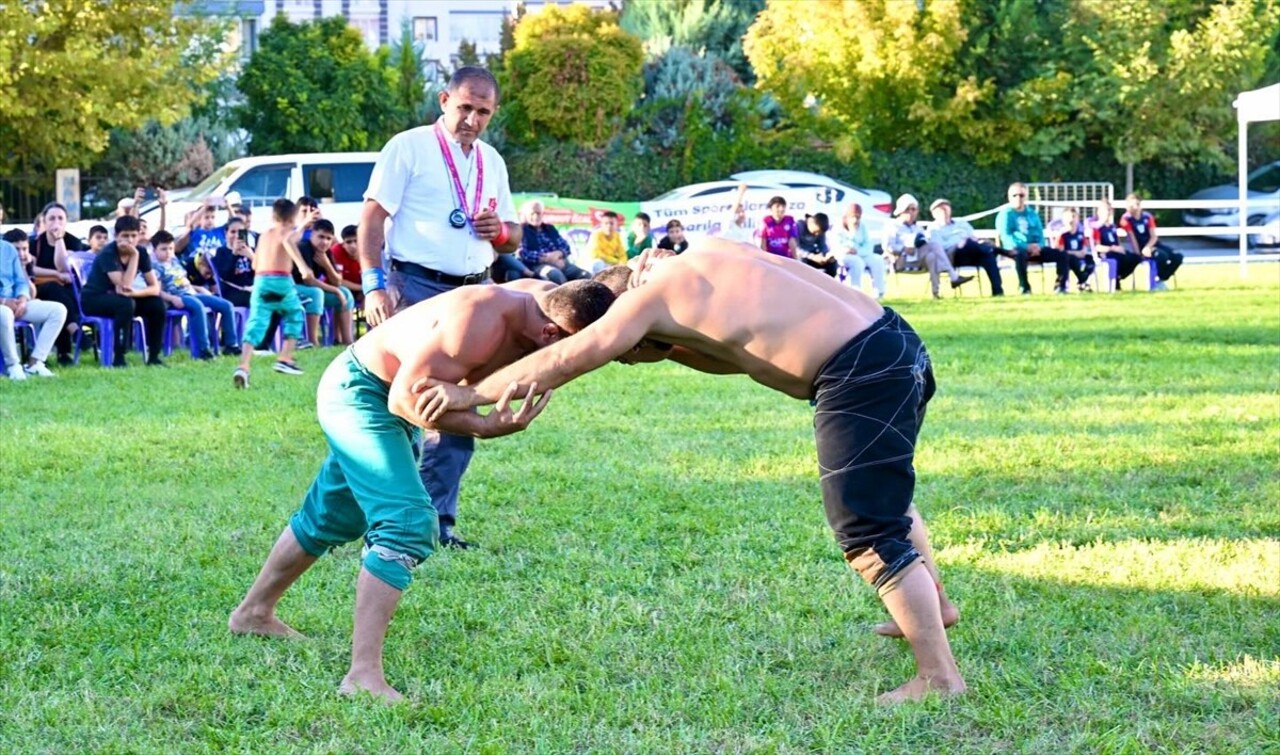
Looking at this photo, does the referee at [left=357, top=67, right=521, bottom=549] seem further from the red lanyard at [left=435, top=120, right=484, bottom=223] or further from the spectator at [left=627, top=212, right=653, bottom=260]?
the spectator at [left=627, top=212, right=653, bottom=260]

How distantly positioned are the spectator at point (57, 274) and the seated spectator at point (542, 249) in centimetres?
544

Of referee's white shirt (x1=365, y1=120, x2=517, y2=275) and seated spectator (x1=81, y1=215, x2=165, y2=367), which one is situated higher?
referee's white shirt (x1=365, y1=120, x2=517, y2=275)

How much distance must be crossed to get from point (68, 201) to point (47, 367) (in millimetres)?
13579

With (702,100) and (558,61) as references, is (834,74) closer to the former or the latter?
(702,100)

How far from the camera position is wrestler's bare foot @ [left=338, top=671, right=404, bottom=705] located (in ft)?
16.2

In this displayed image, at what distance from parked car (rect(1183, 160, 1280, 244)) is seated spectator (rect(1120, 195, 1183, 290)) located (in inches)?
311

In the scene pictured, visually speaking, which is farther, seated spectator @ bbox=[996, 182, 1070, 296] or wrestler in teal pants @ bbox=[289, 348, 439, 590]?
seated spectator @ bbox=[996, 182, 1070, 296]

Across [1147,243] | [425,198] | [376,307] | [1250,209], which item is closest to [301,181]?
[1147,243]

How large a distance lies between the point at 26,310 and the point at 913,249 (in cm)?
1257

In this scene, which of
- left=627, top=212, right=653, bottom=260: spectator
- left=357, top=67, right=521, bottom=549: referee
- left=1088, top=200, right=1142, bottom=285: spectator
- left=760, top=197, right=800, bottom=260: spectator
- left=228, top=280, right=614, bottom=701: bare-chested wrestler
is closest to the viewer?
left=228, top=280, right=614, bottom=701: bare-chested wrestler

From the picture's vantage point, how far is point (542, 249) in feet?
63.5

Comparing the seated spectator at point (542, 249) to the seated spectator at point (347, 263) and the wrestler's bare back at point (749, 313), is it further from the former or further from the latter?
the wrestler's bare back at point (749, 313)

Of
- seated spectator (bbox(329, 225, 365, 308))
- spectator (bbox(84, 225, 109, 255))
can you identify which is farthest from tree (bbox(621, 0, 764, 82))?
spectator (bbox(84, 225, 109, 255))

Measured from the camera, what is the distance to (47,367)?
579 inches
